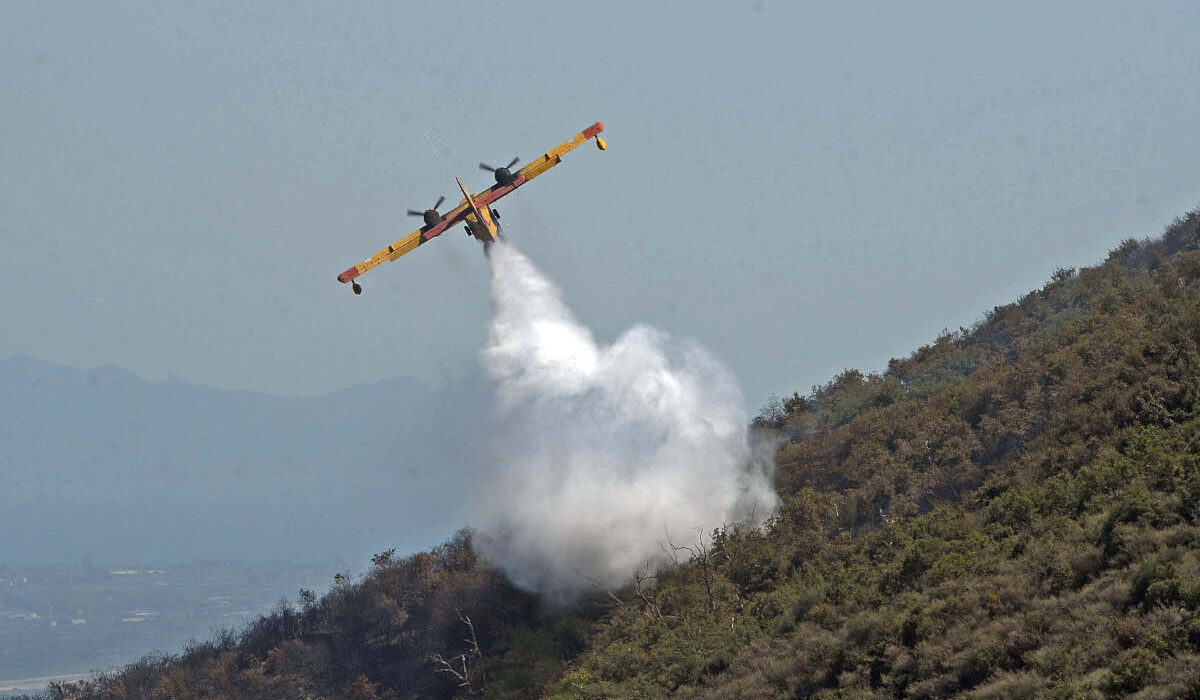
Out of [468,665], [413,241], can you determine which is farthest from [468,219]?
[468,665]

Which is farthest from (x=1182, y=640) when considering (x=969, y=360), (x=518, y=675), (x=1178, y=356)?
(x=969, y=360)

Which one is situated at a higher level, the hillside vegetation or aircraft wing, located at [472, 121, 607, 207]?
aircraft wing, located at [472, 121, 607, 207]

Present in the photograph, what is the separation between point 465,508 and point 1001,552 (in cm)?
3459

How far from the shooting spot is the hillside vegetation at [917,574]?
27.9 meters

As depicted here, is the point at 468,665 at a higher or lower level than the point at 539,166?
lower

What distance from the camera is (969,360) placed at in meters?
71.7

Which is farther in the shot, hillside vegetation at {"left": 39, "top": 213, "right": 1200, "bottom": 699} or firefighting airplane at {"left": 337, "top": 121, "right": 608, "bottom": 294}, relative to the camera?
firefighting airplane at {"left": 337, "top": 121, "right": 608, "bottom": 294}

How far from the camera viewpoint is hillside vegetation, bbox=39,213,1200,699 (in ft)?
91.6

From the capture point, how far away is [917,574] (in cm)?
3750

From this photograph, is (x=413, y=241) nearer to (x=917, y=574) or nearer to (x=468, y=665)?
(x=468, y=665)

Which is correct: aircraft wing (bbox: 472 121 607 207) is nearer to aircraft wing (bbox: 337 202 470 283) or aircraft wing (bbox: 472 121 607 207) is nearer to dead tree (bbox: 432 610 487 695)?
aircraft wing (bbox: 337 202 470 283)

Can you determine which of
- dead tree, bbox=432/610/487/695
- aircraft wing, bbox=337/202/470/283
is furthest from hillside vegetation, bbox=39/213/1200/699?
aircraft wing, bbox=337/202/470/283

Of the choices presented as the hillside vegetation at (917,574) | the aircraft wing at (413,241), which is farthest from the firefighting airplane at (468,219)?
the hillside vegetation at (917,574)

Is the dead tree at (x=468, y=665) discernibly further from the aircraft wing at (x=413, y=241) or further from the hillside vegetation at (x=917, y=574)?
the aircraft wing at (x=413, y=241)
